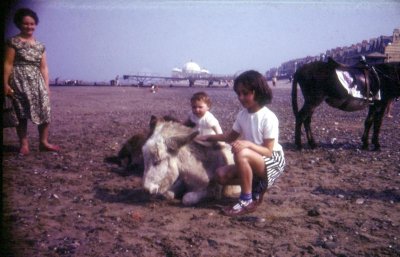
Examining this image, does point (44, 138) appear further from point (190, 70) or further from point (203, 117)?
point (190, 70)

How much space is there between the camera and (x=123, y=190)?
5770 mm

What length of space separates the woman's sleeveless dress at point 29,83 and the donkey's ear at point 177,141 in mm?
3961

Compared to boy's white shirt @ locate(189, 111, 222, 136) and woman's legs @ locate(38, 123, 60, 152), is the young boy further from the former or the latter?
woman's legs @ locate(38, 123, 60, 152)

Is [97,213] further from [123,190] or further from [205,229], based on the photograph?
[205,229]

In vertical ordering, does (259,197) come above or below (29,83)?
below

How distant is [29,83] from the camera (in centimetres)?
745

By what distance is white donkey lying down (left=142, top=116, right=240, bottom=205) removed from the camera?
4914mm

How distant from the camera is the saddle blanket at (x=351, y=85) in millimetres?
9156

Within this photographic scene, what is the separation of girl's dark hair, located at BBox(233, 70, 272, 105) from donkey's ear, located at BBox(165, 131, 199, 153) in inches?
37.4

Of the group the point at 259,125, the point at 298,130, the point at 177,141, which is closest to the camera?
the point at 259,125

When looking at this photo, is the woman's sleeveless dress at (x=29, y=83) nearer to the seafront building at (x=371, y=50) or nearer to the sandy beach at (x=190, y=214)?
the sandy beach at (x=190, y=214)

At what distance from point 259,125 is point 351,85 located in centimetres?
558

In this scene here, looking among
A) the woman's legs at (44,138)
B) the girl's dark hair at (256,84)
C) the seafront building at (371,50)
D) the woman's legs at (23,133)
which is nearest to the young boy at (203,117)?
the girl's dark hair at (256,84)

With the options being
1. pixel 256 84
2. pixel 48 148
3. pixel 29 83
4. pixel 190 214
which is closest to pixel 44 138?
pixel 48 148
